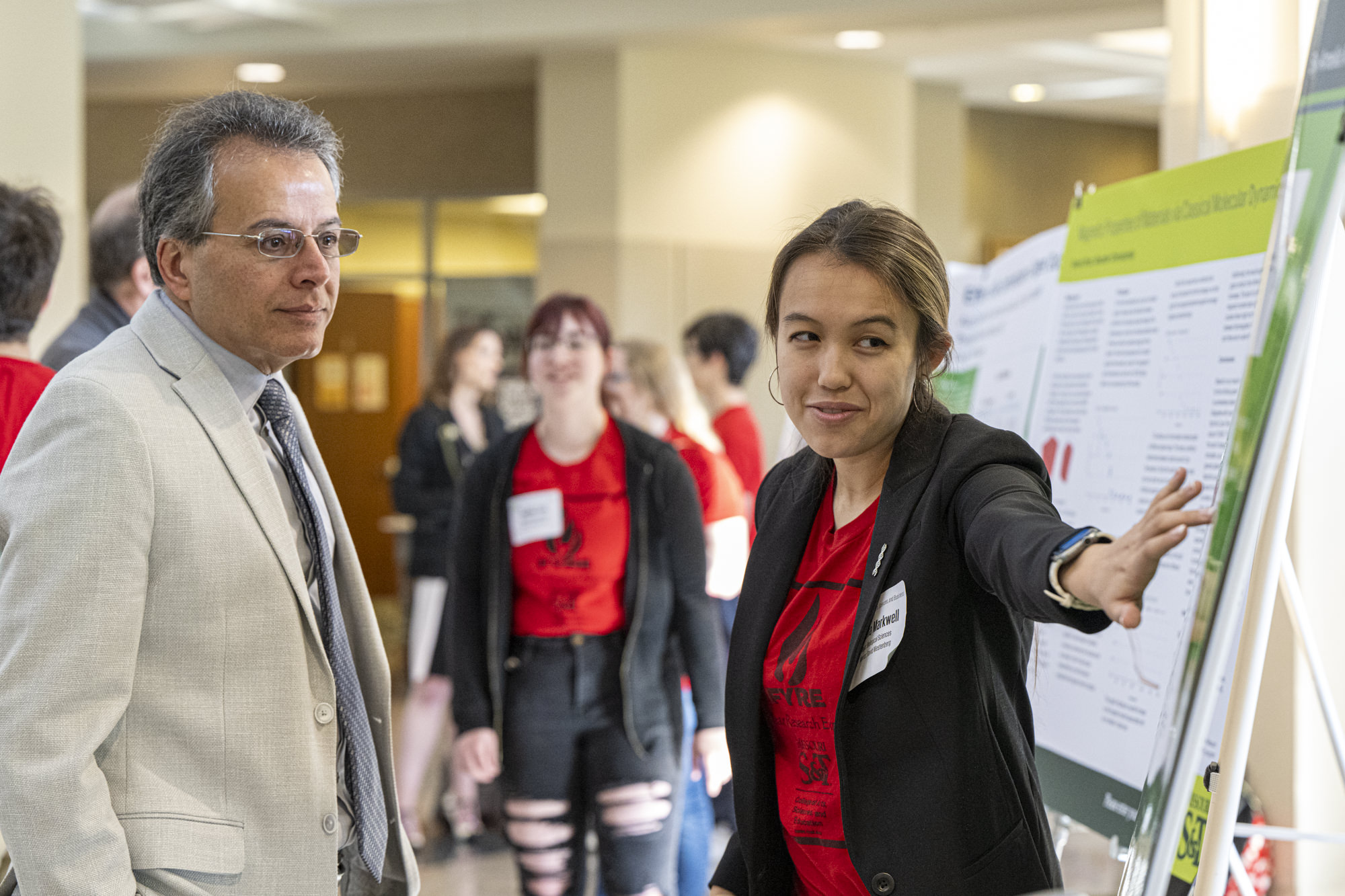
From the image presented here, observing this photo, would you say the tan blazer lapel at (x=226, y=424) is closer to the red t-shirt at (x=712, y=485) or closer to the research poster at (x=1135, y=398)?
the research poster at (x=1135, y=398)

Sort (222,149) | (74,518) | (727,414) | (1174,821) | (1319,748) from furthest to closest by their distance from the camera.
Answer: (727,414) < (1319,748) < (222,149) < (74,518) < (1174,821)

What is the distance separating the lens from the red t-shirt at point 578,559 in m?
2.81

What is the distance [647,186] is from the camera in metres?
8.02

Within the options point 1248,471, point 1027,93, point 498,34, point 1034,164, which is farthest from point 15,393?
point 1034,164

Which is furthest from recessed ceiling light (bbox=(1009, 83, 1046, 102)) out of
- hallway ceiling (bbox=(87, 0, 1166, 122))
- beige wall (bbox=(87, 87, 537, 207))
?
beige wall (bbox=(87, 87, 537, 207))

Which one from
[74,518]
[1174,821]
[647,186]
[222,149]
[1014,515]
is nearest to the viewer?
[1174,821]

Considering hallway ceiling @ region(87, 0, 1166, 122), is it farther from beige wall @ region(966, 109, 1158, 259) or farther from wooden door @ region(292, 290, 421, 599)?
wooden door @ region(292, 290, 421, 599)

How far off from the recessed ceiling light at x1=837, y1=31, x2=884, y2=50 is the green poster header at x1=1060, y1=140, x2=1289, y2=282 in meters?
5.28

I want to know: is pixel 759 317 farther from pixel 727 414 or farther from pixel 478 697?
pixel 478 697

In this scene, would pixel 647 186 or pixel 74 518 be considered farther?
pixel 647 186

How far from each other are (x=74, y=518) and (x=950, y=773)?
964 mm

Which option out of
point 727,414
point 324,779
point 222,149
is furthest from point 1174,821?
point 727,414

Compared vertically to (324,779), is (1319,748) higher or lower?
lower

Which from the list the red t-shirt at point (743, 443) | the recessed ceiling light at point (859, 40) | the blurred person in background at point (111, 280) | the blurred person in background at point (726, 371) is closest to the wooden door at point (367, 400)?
the recessed ceiling light at point (859, 40)
